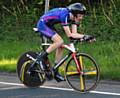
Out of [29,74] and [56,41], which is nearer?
[56,41]

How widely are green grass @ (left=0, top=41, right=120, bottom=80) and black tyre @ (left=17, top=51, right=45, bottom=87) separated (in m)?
0.89

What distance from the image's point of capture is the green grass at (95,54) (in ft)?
41.2

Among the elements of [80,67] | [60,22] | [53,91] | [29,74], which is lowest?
[53,91]

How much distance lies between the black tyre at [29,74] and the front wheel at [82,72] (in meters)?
0.65

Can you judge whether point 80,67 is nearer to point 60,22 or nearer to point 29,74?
point 60,22

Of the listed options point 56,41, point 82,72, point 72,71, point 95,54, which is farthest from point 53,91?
point 95,54

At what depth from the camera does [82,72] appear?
10.2 metres

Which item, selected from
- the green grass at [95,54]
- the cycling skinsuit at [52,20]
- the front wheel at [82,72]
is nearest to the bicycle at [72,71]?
the front wheel at [82,72]

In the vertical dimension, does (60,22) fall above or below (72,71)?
above

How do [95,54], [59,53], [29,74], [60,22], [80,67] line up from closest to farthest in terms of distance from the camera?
[80,67]
[60,22]
[59,53]
[29,74]
[95,54]

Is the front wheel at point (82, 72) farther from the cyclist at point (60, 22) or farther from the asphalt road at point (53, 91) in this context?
the cyclist at point (60, 22)

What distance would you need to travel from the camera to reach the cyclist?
1012 centimetres

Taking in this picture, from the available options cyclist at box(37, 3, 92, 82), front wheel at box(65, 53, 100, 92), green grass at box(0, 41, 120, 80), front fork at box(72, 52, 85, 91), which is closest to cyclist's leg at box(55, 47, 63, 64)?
cyclist at box(37, 3, 92, 82)

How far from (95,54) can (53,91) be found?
4.60 meters
